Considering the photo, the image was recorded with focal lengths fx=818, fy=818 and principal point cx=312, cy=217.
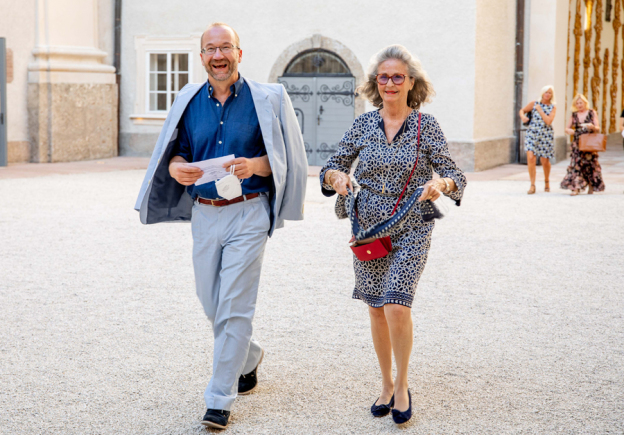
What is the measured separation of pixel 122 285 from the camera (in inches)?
242

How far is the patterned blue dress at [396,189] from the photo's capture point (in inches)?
140

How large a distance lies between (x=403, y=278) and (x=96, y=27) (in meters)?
16.6

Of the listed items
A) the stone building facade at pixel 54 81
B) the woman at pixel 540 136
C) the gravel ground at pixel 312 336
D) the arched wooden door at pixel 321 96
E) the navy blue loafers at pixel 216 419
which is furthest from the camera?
the arched wooden door at pixel 321 96

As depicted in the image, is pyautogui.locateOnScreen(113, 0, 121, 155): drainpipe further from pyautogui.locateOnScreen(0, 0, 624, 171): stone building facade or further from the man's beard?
the man's beard

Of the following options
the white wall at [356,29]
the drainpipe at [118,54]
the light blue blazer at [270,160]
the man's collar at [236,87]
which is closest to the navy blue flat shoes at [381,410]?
the light blue blazer at [270,160]

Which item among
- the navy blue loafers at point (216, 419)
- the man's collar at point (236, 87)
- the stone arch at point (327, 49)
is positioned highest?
the stone arch at point (327, 49)

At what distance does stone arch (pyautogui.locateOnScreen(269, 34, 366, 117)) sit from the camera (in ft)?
56.2

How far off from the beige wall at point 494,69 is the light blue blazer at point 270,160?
13124 mm

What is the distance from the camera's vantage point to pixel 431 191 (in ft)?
11.2

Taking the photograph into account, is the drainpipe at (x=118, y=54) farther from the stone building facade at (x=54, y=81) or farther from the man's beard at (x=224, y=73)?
the man's beard at (x=224, y=73)

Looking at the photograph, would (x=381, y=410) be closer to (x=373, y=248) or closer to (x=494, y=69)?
(x=373, y=248)

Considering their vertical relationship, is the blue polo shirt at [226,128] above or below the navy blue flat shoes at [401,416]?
above

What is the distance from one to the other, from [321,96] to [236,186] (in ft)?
46.9

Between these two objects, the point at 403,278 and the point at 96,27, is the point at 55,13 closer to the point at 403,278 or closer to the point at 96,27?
the point at 96,27
